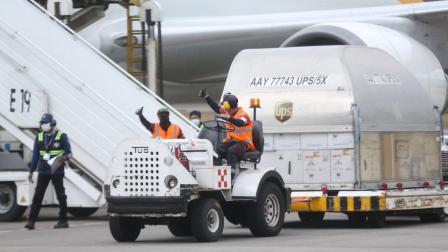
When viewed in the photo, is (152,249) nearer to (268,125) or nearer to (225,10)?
(268,125)

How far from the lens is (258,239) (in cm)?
1356

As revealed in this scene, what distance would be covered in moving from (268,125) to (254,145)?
64.8 inches

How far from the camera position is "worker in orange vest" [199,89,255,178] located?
13.7 metres

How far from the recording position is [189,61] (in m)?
24.7

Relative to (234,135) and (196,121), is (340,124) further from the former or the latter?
(196,121)

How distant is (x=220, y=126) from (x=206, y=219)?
1333mm

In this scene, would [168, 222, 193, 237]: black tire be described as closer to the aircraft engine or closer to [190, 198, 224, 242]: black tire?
[190, 198, 224, 242]: black tire

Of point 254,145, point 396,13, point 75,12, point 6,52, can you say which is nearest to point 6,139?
point 75,12

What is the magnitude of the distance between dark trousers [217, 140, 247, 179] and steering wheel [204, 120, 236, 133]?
17 centimetres

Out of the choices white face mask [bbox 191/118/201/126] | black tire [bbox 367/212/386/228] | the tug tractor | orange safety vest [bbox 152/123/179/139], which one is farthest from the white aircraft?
the tug tractor

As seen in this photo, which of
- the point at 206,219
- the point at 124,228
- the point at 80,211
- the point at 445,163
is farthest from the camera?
the point at 80,211

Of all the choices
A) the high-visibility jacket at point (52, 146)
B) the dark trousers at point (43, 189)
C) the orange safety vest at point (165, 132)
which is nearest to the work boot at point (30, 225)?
the dark trousers at point (43, 189)

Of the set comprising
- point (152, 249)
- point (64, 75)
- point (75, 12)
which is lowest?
point (152, 249)

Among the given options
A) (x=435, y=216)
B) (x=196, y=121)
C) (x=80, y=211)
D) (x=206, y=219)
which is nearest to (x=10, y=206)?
(x=80, y=211)
